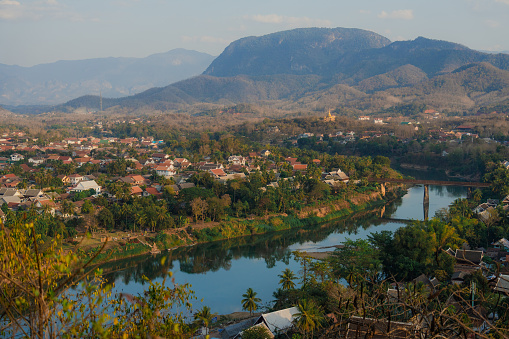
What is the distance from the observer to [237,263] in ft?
46.8

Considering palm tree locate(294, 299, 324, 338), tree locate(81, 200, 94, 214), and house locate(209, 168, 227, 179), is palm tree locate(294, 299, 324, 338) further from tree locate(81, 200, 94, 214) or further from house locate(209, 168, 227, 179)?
house locate(209, 168, 227, 179)

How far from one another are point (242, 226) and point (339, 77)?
98.8 meters

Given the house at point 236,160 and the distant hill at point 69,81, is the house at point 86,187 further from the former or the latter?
the distant hill at point 69,81

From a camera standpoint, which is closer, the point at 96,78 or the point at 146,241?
the point at 146,241

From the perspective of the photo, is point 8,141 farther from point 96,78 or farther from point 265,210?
point 96,78

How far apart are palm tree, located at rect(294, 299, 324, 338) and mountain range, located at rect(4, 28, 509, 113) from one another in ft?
208

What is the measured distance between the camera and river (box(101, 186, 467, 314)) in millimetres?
11933

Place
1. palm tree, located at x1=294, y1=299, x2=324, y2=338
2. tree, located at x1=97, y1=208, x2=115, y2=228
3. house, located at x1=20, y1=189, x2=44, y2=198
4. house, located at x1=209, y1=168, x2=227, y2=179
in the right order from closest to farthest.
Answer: palm tree, located at x1=294, y1=299, x2=324, y2=338 → tree, located at x1=97, y1=208, x2=115, y2=228 → house, located at x1=20, y1=189, x2=44, y2=198 → house, located at x1=209, y1=168, x2=227, y2=179

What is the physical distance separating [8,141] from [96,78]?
159707mm

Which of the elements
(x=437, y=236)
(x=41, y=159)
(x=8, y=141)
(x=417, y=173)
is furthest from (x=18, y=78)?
(x=437, y=236)

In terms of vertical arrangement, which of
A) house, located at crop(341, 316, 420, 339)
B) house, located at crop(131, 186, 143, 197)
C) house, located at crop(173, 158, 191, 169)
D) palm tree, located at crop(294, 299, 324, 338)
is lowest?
house, located at crop(173, 158, 191, 169)

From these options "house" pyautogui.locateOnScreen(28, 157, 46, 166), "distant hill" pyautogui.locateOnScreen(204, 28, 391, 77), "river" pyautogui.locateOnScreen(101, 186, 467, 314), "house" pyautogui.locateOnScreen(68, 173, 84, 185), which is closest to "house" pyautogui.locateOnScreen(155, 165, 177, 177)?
"house" pyautogui.locateOnScreen(68, 173, 84, 185)

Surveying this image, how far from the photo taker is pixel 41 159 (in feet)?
93.2

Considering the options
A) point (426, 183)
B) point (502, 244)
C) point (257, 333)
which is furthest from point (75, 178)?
point (502, 244)
